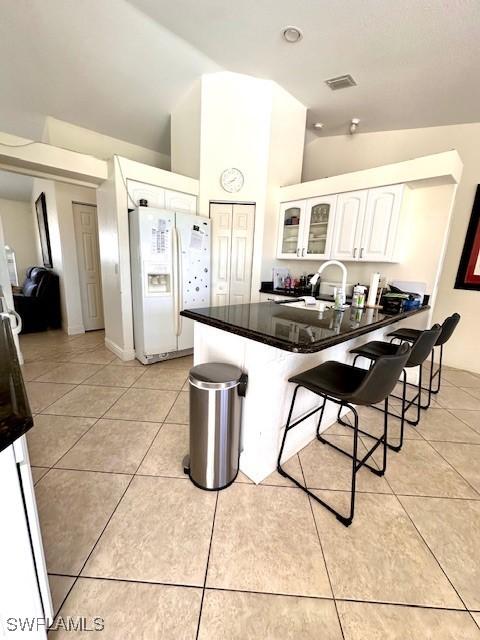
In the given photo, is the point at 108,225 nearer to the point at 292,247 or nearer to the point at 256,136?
the point at 256,136

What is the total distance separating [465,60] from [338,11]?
1284 millimetres

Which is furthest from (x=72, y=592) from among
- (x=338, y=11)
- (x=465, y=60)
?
(x=465, y=60)

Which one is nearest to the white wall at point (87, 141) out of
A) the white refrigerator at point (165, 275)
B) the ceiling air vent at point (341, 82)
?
the white refrigerator at point (165, 275)

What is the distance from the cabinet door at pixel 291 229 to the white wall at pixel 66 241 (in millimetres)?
3040

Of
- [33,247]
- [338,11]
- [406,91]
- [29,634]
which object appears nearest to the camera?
[29,634]

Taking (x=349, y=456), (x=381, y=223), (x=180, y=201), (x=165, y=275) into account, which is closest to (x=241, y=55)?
(x=180, y=201)

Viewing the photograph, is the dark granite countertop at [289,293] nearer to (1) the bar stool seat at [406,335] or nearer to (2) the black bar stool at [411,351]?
(1) the bar stool seat at [406,335]

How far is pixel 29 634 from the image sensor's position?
79 cm

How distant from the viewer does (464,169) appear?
10.7 ft

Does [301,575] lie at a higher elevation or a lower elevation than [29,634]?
lower

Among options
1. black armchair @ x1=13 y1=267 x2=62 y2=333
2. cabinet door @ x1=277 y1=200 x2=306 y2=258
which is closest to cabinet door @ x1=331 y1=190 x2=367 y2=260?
cabinet door @ x1=277 y1=200 x2=306 y2=258

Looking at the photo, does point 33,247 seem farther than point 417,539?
Yes

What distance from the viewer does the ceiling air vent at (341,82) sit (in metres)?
2.83

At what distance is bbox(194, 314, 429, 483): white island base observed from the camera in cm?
148
